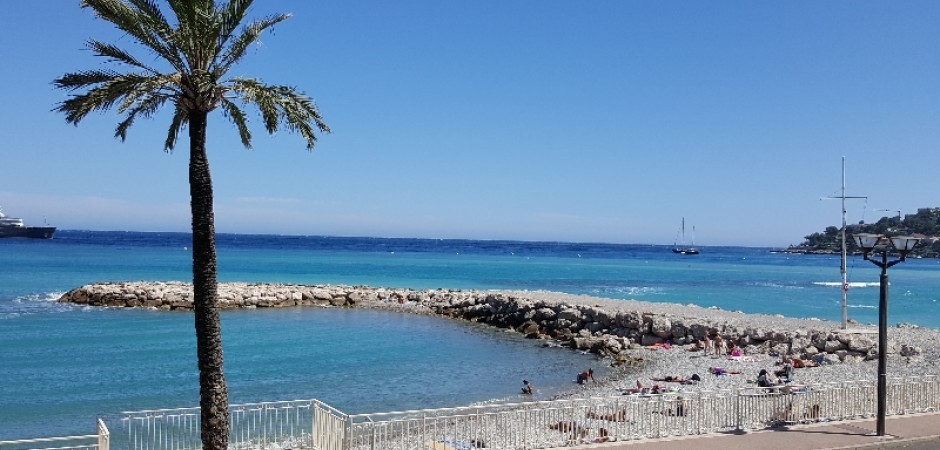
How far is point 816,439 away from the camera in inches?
571

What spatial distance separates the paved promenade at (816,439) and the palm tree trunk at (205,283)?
251 inches

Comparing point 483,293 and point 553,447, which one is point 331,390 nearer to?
point 553,447

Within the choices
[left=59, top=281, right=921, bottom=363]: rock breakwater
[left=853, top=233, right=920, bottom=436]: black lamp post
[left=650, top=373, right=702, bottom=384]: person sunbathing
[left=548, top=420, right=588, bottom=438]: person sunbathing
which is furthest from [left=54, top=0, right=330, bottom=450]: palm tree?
[left=59, top=281, right=921, bottom=363]: rock breakwater

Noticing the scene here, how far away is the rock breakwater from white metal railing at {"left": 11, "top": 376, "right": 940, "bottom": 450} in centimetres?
1215

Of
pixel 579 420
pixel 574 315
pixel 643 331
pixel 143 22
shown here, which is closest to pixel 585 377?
pixel 643 331

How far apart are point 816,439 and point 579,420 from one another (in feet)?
14.7

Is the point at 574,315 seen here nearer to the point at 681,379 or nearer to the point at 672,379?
the point at 672,379

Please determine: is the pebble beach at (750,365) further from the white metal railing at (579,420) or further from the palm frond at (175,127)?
the palm frond at (175,127)

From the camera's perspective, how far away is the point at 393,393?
78.1 ft

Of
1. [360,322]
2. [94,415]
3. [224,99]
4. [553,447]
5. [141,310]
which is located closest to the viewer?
[224,99]

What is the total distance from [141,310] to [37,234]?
14740 centimetres

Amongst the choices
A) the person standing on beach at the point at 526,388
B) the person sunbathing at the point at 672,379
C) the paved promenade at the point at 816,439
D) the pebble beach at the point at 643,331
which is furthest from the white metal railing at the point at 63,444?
the person sunbathing at the point at 672,379

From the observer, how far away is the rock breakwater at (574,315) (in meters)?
29.4

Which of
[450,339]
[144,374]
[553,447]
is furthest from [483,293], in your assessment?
[553,447]
